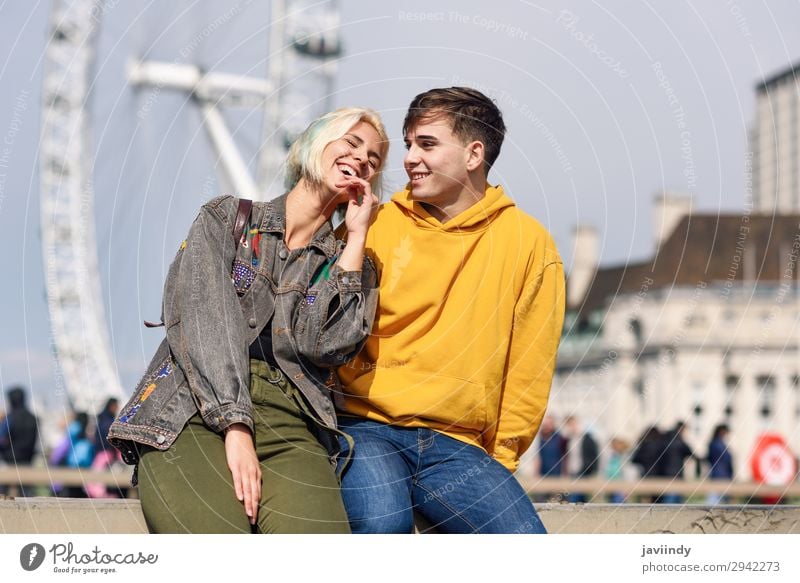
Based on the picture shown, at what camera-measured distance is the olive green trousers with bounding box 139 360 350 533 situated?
4535 mm

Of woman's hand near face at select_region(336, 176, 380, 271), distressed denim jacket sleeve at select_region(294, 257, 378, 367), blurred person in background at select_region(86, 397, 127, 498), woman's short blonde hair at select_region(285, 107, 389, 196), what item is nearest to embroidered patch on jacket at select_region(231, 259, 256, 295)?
distressed denim jacket sleeve at select_region(294, 257, 378, 367)

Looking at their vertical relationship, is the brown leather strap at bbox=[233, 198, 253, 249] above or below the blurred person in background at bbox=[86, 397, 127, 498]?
above

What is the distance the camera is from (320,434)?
486 cm

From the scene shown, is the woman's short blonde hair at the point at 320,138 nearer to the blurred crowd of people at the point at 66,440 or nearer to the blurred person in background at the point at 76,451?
the blurred person in background at the point at 76,451

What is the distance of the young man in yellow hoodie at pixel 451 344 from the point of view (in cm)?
496

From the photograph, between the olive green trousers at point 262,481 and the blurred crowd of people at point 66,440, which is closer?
→ the olive green trousers at point 262,481

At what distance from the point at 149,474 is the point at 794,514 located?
279cm

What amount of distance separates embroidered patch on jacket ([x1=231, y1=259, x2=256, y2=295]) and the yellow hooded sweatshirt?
1.63 ft

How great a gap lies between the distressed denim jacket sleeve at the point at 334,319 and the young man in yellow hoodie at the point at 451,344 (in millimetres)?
277

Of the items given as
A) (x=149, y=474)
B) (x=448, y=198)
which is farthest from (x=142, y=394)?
(x=448, y=198)

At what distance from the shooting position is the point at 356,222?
4.89 m
